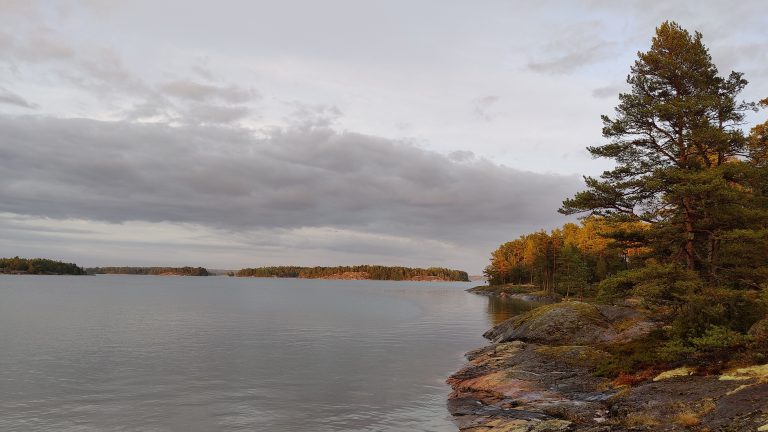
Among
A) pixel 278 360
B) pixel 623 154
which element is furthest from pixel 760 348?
pixel 278 360

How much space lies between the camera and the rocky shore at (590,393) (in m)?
17.0

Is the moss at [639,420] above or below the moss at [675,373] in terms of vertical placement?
below

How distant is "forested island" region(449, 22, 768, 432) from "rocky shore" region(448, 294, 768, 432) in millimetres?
95

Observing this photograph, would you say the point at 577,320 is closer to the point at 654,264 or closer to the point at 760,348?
the point at 654,264

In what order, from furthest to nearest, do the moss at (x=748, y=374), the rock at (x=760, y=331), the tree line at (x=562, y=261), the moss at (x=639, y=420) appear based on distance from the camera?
the tree line at (x=562, y=261) → the rock at (x=760, y=331) → the moss at (x=748, y=374) → the moss at (x=639, y=420)

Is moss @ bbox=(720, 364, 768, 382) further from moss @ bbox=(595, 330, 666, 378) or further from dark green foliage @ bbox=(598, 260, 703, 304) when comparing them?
moss @ bbox=(595, 330, 666, 378)

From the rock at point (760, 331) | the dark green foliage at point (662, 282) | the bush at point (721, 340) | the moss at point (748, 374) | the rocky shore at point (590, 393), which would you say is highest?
the dark green foliage at point (662, 282)

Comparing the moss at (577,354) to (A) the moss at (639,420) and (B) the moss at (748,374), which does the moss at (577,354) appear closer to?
(B) the moss at (748,374)

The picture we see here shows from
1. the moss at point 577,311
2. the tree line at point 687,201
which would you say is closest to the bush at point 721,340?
the tree line at point 687,201

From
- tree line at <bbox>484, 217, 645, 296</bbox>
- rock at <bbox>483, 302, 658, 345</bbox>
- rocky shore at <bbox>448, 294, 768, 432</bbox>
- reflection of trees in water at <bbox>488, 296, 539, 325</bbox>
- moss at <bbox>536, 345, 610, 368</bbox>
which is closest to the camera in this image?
rocky shore at <bbox>448, 294, 768, 432</bbox>

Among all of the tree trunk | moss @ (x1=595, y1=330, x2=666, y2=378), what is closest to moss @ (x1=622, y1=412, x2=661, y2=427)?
moss @ (x1=595, y1=330, x2=666, y2=378)

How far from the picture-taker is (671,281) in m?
24.7

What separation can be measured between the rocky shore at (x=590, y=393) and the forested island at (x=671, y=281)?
9 cm

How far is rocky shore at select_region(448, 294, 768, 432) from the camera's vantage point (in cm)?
1702
